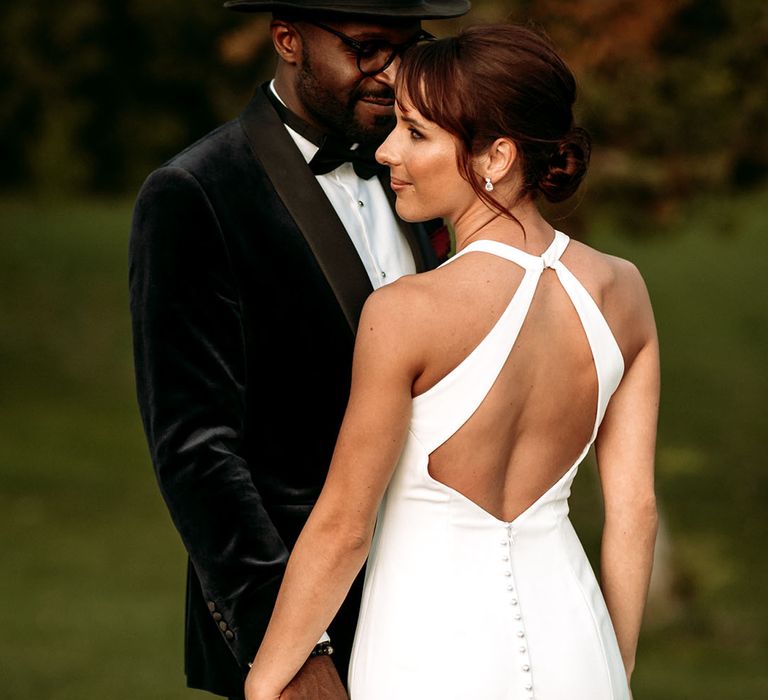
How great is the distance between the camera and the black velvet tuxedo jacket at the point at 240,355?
2650 millimetres

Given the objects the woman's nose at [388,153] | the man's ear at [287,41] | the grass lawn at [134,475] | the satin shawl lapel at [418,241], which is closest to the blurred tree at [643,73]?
the grass lawn at [134,475]

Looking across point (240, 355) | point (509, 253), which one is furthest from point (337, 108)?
point (509, 253)

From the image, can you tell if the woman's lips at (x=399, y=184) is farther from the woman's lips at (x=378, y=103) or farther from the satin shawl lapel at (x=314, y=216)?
the woman's lips at (x=378, y=103)

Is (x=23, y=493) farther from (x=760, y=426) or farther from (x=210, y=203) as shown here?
(x=210, y=203)

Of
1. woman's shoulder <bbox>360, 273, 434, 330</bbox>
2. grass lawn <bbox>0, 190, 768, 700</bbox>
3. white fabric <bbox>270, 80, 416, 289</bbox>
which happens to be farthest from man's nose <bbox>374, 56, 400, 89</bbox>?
grass lawn <bbox>0, 190, 768, 700</bbox>

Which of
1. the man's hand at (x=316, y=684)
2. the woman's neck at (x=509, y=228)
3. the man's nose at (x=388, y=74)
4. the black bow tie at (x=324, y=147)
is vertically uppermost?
the man's nose at (x=388, y=74)

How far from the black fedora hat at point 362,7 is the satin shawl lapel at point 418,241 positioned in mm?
397

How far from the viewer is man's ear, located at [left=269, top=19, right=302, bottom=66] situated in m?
2.97

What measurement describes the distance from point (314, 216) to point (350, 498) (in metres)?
0.69

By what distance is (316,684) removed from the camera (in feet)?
8.18

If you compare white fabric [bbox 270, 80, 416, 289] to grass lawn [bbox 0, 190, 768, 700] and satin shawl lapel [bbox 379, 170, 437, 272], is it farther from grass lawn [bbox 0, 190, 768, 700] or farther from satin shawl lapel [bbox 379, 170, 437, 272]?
grass lawn [bbox 0, 190, 768, 700]

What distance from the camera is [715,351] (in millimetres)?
15281

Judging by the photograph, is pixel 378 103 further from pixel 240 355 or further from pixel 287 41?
pixel 240 355

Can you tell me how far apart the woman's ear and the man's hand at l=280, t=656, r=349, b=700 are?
913 millimetres
